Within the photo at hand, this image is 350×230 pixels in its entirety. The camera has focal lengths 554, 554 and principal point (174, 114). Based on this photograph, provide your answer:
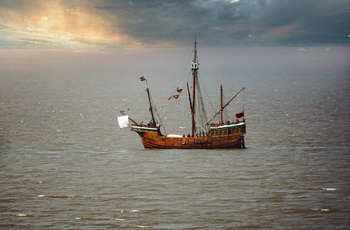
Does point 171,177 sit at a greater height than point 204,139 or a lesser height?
lesser

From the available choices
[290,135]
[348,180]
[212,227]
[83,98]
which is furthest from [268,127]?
[83,98]

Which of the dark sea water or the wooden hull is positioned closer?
the dark sea water

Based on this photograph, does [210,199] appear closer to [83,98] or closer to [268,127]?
[268,127]

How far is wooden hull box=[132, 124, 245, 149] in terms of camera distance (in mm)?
82494

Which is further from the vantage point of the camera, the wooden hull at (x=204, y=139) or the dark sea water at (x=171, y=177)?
the wooden hull at (x=204, y=139)

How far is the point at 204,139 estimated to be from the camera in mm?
83125

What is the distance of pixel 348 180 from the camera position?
67.1 m

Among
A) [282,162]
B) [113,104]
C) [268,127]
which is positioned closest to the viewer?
[282,162]

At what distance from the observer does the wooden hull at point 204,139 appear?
271 ft

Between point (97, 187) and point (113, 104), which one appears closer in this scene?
point (97, 187)

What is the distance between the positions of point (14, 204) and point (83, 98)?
103 metres

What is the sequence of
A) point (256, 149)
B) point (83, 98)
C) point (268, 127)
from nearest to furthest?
point (256, 149)
point (268, 127)
point (83, 98)

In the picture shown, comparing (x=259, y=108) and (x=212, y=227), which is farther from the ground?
(x=259, y=108)

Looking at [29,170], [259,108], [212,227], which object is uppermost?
[259,108]
